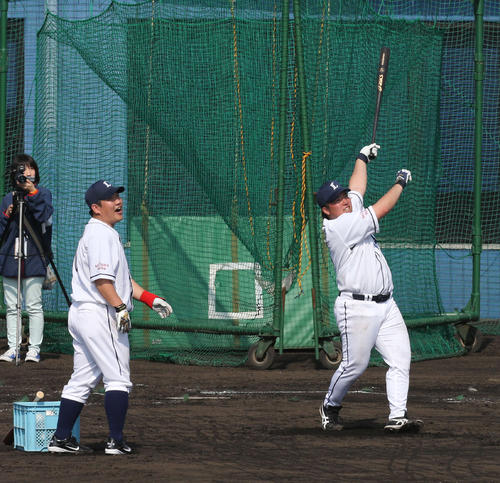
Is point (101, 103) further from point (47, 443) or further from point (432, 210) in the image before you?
point (47, 443)

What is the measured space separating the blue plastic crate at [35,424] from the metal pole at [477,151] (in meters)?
7.25

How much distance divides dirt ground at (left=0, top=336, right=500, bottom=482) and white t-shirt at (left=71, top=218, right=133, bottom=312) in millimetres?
987

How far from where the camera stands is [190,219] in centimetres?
1239

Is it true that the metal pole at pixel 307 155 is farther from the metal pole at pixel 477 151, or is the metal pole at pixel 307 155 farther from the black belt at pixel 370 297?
the black belt at pixel 370 297

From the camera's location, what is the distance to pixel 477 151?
43.1 ft

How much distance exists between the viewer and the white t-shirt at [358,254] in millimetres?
7727

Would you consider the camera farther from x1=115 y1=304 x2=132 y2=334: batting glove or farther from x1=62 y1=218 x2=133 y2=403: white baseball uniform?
x1=115 y1=304 x2=132 y2=334: batting glove

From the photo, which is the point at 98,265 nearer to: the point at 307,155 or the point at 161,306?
the point at 161,306

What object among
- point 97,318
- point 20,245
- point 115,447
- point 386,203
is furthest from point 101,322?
point 20,245

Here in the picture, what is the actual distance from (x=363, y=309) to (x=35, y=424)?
2.38 metres

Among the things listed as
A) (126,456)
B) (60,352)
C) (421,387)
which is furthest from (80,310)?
(60,352)

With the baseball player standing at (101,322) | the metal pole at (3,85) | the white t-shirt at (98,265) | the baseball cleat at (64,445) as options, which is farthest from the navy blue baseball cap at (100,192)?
the metal pole at (3,85)

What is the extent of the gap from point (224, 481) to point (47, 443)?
1550mm

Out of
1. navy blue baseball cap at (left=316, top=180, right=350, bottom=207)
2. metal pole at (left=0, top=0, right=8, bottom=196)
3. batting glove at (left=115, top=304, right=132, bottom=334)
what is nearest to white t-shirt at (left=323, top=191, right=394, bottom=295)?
navy blue baseball cap at (left=316, top=180, right=350, bottom=207)
